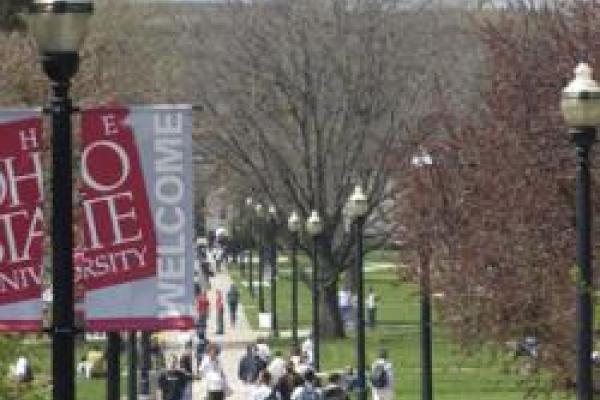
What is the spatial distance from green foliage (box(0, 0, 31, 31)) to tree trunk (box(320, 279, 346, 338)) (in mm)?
17118

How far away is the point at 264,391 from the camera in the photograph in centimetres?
3089

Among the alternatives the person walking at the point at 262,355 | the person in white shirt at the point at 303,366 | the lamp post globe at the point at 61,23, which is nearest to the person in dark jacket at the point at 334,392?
the person in white shirt at the point at 303,366

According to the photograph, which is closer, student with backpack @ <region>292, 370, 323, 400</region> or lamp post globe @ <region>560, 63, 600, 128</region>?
lamp post globe @ <region>560, 63, 600, 128</region>

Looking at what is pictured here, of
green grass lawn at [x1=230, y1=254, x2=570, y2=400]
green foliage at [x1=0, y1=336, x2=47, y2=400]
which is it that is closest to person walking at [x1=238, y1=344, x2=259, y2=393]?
green grass lawn at [x1=230, y1=254, x2=570, y2=400]

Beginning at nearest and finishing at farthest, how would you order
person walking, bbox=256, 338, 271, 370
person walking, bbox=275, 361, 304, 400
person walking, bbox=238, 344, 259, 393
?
person walking, bbox=275, 361, 304, 400 < person walking, bbox=238, 344, 259, 393 < person walking, bbox=256, 338, 271, 370

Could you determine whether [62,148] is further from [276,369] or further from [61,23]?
[276,369]

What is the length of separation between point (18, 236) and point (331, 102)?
149 ft

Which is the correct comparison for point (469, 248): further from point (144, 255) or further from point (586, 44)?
point (144, 255)

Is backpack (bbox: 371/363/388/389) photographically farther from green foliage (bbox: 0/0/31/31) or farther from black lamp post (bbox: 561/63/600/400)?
black lamp post (bbox: 561/63/600/400)

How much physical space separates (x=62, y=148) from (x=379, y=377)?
22.9 metres

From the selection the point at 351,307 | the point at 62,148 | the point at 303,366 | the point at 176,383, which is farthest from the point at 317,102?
the point at 62,148

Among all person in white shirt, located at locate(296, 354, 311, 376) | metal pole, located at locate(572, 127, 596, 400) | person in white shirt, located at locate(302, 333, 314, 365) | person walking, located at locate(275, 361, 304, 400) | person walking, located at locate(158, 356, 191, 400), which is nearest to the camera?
metal pole, located at locate(572, 127, 596, 400)

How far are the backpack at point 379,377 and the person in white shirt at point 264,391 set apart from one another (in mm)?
2236

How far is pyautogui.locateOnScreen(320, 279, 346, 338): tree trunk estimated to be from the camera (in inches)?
2250
